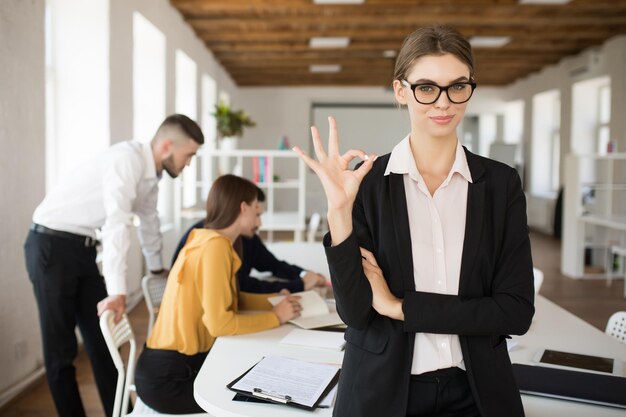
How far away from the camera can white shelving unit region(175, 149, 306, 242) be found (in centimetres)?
570

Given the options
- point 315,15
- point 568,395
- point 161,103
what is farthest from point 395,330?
point 315,15

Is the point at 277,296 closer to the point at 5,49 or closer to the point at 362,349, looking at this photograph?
the point at 362,349

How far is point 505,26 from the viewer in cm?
832

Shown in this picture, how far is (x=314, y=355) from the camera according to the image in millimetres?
1931

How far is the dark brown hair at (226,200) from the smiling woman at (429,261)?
4.33 ft

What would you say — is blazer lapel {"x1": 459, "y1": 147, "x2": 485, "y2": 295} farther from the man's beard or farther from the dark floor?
the dark floor

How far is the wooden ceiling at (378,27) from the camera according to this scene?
7078 millimetres

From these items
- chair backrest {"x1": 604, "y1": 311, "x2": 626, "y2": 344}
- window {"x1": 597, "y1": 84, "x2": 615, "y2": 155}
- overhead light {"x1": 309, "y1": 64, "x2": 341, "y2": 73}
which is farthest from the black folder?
overhead light {"x1": 309, "y1": 64, "x2": 341, "y2": 73}

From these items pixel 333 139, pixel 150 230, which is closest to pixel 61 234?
pixel 150 230

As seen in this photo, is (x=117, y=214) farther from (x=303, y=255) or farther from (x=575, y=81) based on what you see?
(x=575, y=81)

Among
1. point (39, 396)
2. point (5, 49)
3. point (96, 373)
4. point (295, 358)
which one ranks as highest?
point (5, 49)

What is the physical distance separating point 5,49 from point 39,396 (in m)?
1.88

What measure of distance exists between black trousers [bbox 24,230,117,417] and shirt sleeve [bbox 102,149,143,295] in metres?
0.24

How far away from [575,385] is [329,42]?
7.99 meters
